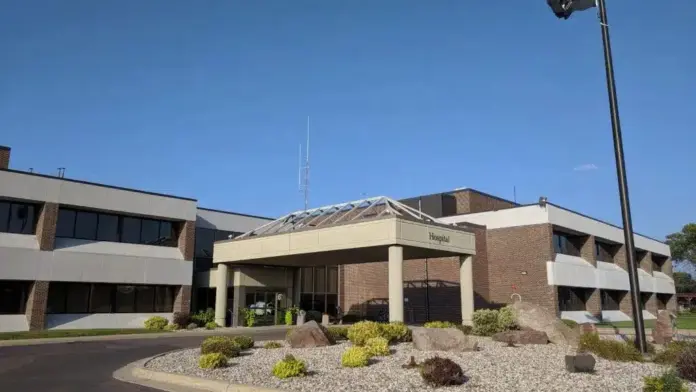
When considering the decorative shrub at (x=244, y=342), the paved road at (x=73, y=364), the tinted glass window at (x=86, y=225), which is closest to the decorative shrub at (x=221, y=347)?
the decorative shrub at (x=244, y=342)

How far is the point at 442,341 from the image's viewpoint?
53.5 ft

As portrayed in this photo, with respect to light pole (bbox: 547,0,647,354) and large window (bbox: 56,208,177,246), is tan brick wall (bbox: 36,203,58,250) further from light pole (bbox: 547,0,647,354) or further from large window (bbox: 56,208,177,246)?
light pole (bbox: 547,0,647,354)

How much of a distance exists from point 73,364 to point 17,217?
1896 cm

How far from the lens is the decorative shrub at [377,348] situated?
15008mm

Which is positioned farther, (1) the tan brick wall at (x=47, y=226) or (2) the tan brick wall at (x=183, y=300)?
(2) the tan brick wall at (x=183, y=300)

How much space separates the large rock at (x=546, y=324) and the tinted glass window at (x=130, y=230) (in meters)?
24.9

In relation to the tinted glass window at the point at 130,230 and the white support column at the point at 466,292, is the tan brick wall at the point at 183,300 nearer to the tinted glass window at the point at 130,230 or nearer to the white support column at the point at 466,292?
the tinted glass window at the point at 130,230

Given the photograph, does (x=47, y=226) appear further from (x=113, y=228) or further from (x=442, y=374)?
(x=442, y=374)

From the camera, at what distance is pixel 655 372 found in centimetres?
1241

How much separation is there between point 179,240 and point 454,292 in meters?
20.2

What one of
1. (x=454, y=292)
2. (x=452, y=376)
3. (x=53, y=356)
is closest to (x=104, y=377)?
(x=53, y=356)

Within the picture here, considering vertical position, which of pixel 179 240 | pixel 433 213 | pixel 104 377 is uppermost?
pixel 433 213

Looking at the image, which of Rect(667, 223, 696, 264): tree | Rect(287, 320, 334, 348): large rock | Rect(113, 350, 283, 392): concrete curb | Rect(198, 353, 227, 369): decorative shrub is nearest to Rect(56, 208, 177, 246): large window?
Rect(287, 320, 334, 348): large rock

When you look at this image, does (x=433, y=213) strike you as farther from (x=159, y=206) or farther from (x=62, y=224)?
(x=62, y=224)
